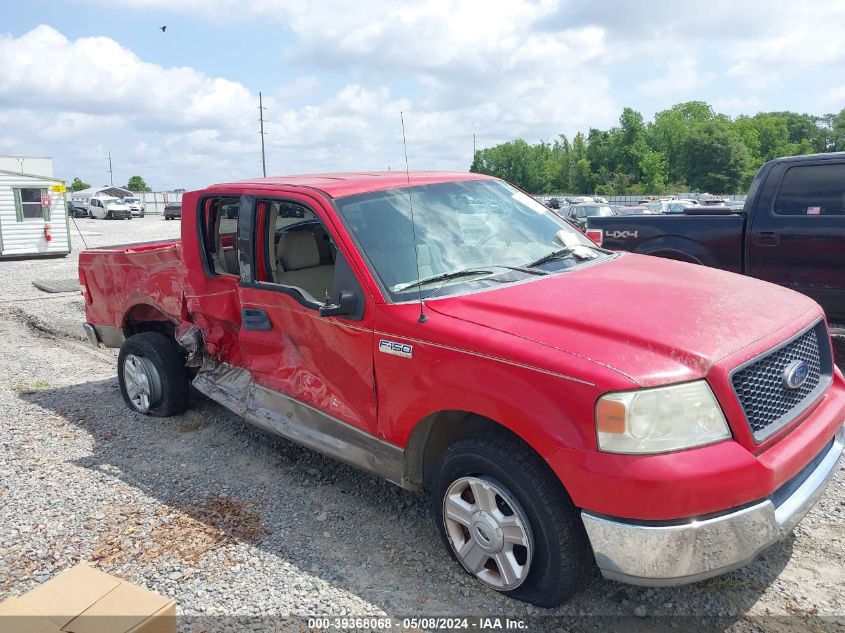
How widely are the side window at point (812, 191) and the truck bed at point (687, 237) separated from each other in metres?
0.42

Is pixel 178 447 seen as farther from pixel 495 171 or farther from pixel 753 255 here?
pixel 495 171

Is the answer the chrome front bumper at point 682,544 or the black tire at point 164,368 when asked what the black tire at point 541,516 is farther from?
the black tire at point 164,368

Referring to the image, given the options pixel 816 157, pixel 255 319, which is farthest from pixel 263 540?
pixel 816 157

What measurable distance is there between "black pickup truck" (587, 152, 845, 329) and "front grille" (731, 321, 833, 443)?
3.50 metres

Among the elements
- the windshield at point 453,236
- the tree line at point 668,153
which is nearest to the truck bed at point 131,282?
the windshield at point 453,236

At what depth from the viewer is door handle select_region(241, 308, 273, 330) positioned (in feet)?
13.8

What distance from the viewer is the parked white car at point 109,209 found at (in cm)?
5138

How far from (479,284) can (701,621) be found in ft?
5.93

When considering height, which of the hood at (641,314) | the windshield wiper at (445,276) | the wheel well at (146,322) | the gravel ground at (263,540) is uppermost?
the windshield wiper at (445,276)

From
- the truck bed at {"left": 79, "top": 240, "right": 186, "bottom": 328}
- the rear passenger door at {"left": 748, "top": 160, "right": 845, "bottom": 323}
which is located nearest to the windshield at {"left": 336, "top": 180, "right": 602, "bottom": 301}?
the truck bed at {"left": 79, "top": 240, "right": 186, "bottom": 328}

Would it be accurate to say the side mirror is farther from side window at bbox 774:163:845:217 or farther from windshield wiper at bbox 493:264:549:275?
side window at bbox 774:163:845:217

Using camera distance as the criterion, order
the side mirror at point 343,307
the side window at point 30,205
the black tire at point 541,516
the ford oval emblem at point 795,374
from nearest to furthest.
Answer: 1. the black tire at point 541,516
2. the ford oval emblem at point 795,374
3. the side mirror at point 343,307
4. the side window at point 30,205

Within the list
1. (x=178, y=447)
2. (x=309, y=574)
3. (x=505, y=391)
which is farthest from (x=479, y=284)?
(x=178, y=447)

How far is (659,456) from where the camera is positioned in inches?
99.4
